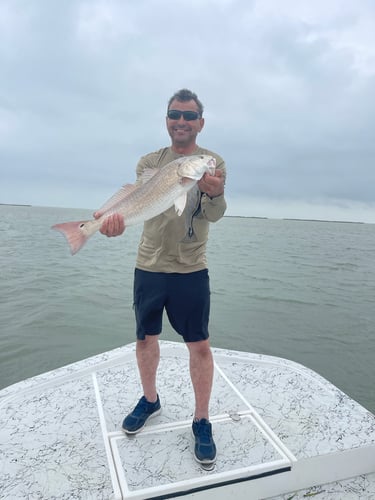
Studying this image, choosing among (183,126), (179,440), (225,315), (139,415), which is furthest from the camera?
(225,315)

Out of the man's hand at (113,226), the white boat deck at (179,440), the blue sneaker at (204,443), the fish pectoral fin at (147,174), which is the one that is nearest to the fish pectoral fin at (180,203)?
the fish pectoral fin at (147,174)

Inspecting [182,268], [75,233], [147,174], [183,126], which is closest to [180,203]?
[147,174]

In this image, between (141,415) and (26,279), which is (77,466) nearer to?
(141,415)

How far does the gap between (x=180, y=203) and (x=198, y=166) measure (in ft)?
1.07

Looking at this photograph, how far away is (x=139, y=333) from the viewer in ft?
11.0

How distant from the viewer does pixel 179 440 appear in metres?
3.24

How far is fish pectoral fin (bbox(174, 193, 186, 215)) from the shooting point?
2975 millimetres

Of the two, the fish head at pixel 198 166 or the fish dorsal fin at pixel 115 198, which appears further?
the fish dorsal fin at pixel 115 198

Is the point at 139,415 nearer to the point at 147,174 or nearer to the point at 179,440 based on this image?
the point at 179,440

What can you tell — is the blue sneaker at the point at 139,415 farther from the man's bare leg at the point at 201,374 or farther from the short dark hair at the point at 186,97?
the short dark hair at the point at 186,97

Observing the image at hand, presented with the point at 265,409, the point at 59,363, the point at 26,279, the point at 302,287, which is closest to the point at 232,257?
the point at 302,287

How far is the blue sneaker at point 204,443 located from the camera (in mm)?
2898

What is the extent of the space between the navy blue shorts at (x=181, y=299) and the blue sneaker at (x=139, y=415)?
32.4 inches

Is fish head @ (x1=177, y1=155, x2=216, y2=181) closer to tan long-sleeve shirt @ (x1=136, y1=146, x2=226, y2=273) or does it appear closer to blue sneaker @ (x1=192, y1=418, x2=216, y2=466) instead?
tan long-sleeve shirt @ (x1=136, y1=146, x2=226, y2=273)
